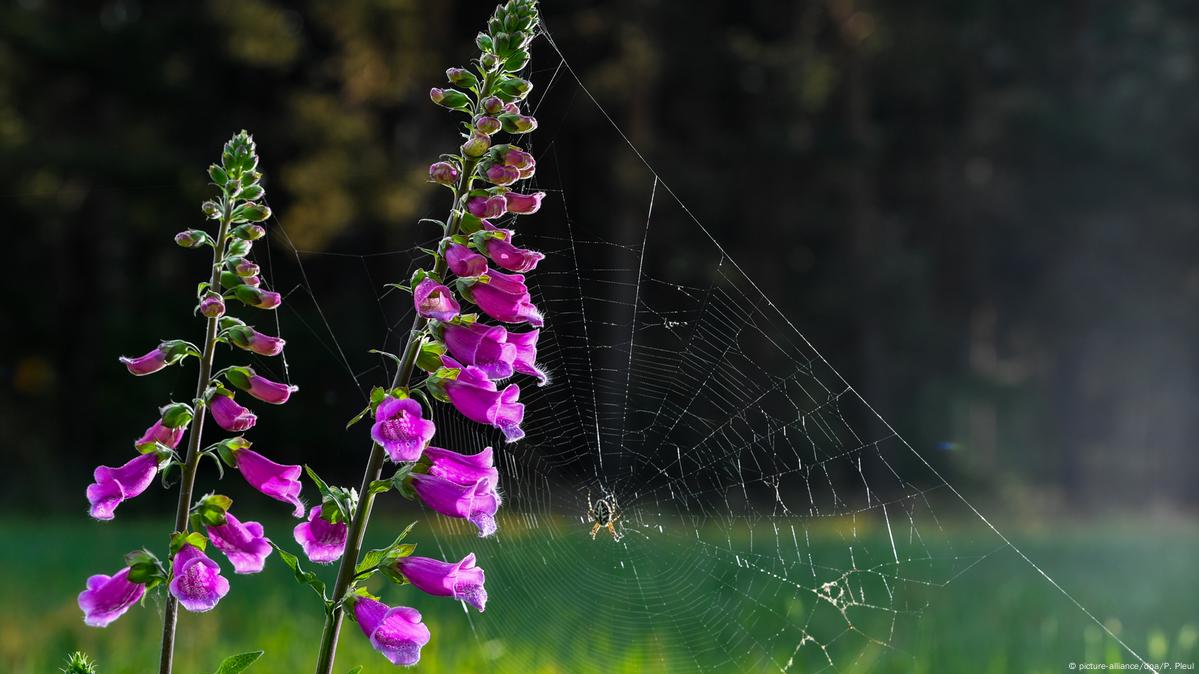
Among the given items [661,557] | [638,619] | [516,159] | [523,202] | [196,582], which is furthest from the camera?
[661,557]

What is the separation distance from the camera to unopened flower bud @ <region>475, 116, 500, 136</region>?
2033mm

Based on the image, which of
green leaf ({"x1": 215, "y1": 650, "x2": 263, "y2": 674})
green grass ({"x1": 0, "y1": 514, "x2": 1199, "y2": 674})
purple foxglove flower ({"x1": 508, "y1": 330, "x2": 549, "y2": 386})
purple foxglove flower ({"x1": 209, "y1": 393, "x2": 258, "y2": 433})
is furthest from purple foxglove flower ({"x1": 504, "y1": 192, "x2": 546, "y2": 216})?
green grass ({"x1": 0, "y1": 514, "x2": 1199, "y2": 674})

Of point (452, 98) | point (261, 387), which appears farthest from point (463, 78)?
point (261, 387)

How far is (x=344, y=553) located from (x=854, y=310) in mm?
24196

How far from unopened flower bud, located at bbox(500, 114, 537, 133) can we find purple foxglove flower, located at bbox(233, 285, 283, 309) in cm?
48

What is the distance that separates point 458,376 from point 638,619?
538 centimetres

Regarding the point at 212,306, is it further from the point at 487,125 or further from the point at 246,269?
the point at 487,125

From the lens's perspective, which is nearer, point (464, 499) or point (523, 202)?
point (464, 499)

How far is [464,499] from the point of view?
1918 millimetres

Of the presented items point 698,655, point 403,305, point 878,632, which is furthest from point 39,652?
point 403,305

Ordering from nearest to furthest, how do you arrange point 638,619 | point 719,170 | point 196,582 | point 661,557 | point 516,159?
point 196,582
point 516,159
point 638,619
point 661,557
point 719,170

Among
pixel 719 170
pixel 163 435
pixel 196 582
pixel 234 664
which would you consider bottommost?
pixel 234 664

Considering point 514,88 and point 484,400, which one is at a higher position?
point 514,88

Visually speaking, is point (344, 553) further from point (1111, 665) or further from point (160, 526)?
point (160, 526)
